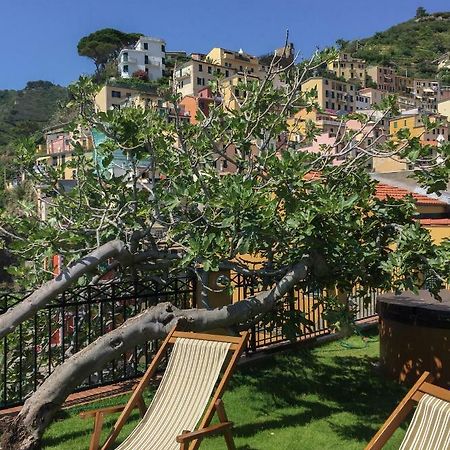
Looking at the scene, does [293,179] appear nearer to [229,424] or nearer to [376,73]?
[229,424]

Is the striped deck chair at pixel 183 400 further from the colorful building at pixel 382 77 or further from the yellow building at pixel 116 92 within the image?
the colorful building at pixel 382 77

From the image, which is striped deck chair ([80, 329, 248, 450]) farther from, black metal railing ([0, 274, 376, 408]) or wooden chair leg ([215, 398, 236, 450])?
black metal railing ([0, 274, 376, 408])

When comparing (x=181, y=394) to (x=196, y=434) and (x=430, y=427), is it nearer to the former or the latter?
(x=196, y=434)

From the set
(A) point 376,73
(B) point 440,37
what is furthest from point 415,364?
(B) point 440,37

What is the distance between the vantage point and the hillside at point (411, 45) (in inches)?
5645

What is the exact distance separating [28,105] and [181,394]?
6208 inches

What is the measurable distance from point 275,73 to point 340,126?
1.22 meters

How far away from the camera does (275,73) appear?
274 inches

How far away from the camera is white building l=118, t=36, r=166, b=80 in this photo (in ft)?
351

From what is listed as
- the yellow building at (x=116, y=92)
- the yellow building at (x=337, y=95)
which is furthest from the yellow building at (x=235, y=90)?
the yellow building at (x=337, y=95)

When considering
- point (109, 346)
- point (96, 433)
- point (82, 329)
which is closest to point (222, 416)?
point (96, 433)

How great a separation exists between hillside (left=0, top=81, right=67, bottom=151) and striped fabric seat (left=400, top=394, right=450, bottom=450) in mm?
120722

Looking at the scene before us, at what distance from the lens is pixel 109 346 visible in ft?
15.4

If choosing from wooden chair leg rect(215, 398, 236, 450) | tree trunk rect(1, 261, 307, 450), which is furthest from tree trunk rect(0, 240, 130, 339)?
wooden chair leg rect(215, 398, 236, 450)
